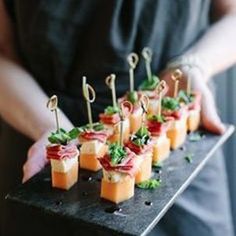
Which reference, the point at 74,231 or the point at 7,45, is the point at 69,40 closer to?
the point at 7,45

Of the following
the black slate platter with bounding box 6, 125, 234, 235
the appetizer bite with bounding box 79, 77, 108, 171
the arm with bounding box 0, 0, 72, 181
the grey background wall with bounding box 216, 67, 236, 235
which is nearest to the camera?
the black slate platter with bounding box 6, 125, 234, 235

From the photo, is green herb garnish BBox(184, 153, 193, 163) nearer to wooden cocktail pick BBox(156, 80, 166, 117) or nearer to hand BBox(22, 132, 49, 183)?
wooden cocktail pick BBox(156, 80, 166, 117)

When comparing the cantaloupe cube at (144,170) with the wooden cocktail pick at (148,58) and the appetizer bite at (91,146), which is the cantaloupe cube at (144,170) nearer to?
the appetizer bite at (91,146)

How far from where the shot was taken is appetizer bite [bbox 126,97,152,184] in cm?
93

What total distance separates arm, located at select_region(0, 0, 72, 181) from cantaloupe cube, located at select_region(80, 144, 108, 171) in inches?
2.6

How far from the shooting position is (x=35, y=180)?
94 cm

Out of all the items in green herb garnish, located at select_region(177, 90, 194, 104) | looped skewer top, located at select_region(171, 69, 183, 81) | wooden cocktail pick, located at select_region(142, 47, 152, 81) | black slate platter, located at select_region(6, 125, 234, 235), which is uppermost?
wooden cocktail pick, located at select_region(142, 47, 152, 81)

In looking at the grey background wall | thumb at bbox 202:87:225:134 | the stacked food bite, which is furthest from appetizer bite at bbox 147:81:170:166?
the grey background wall

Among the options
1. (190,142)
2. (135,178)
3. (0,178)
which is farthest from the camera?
(0,178)

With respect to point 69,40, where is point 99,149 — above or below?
below

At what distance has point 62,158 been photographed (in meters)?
0.92

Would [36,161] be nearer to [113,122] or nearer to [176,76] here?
[113,122]

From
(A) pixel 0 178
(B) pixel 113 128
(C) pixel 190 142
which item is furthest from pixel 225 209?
(A) pixel 0 178

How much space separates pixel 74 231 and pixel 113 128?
0.19m
